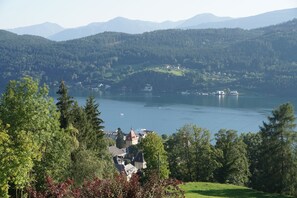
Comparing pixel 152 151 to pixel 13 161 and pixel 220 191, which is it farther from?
pixel 13 161

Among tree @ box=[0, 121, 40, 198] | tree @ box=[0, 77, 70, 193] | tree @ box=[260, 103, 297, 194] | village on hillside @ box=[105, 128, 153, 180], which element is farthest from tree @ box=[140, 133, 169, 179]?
village on hillside @ box=[105, 128, 153, 180]

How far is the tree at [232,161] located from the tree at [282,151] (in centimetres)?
798

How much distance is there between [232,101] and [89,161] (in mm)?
153084

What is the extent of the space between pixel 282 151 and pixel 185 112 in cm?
10941

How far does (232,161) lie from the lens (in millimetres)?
40125

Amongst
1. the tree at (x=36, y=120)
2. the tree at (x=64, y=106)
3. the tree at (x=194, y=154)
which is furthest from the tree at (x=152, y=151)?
the tree at (x=36, y=120)

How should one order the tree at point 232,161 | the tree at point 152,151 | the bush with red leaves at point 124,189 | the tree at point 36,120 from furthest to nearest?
1. the tree at point 232,161
2. the tree at point 152,151
3. the tree at point 36,120
4. the bush with red leaves at point 124,189

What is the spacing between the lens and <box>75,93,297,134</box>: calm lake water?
118625 millimetres

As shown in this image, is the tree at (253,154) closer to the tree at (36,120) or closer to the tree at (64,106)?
the tree at (64,106)

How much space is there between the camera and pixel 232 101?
170000 mm

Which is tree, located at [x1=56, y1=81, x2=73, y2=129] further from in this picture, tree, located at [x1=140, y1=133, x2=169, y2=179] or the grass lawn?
tree, located at [x1=140, y1=133, x2=169, y2=179]

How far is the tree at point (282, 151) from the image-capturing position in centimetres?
3012

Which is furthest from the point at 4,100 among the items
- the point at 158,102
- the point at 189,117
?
the point at 158,102

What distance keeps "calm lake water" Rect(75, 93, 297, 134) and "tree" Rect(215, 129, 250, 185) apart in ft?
205
